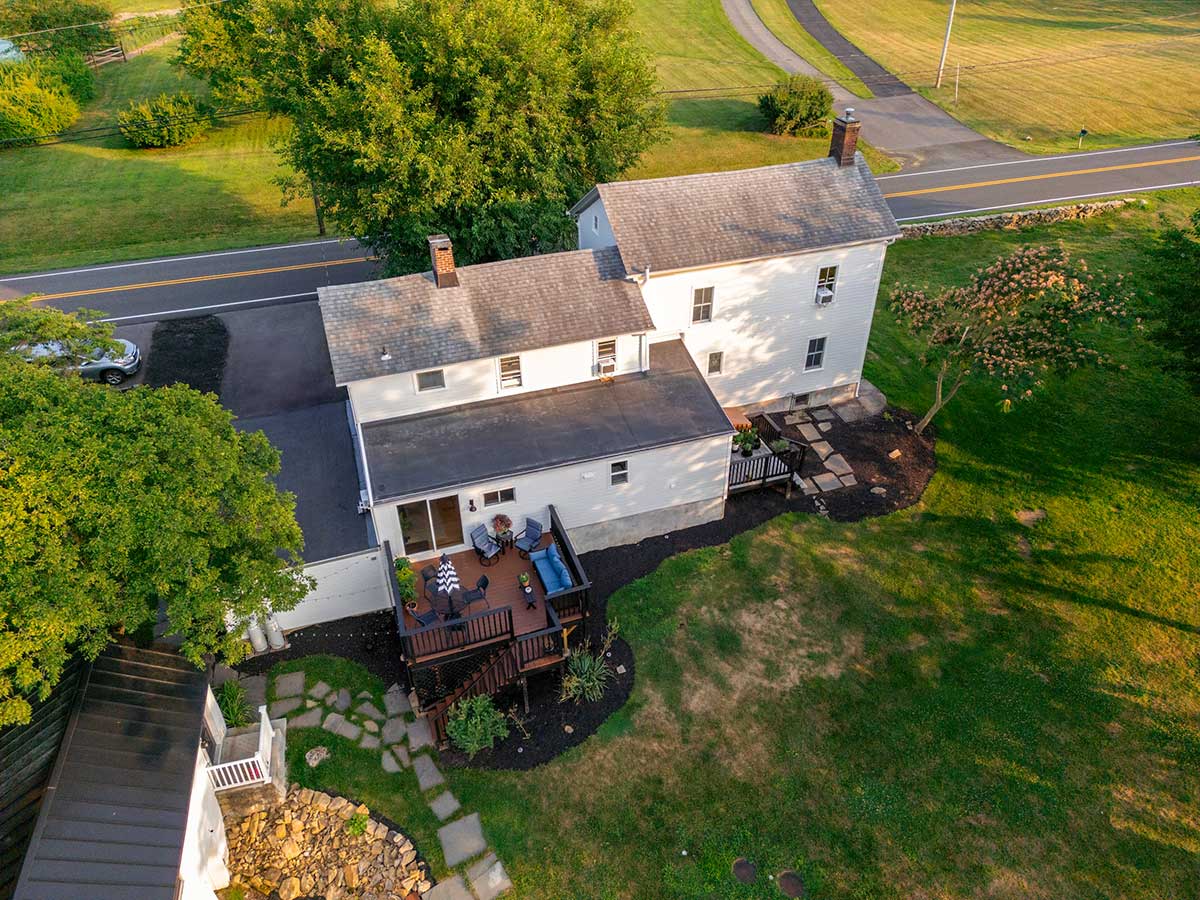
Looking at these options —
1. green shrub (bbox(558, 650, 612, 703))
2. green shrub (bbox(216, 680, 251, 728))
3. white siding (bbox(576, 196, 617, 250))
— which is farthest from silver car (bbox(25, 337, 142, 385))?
green shrub (bbox(558, 650, 612, 703))

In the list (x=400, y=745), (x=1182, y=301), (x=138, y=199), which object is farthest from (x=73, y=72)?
(x=1182, y=301)

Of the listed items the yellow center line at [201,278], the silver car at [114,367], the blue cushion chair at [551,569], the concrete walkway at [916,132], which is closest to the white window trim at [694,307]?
the blue cushion chair at [551,569]

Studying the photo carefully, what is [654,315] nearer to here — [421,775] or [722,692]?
[722,692]

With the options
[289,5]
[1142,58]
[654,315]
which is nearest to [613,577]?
[654,315]

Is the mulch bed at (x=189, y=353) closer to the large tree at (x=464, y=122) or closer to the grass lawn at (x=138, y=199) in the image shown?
the large tree at (x=464, y=122)

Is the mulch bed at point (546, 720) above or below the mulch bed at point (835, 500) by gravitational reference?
below

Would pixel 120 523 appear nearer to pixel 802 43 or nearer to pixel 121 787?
pixel 121 787

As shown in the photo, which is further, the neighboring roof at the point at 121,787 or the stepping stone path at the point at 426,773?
the stepping stone path at the point at 426,773
